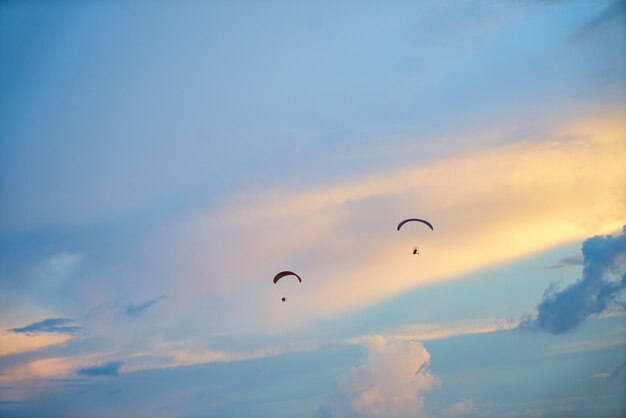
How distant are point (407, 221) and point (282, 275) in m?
25.7

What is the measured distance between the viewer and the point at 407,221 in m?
165

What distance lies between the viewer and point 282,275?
170 metres
